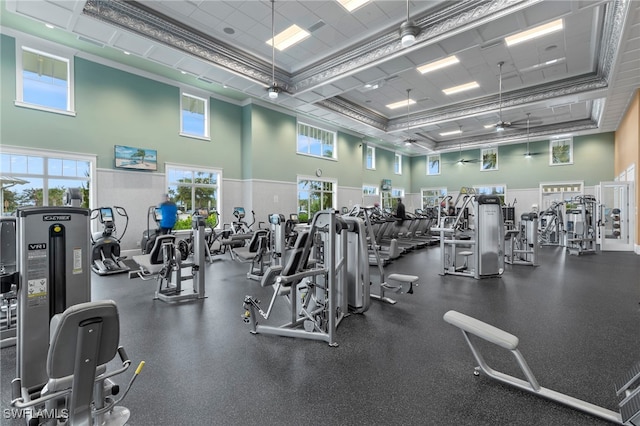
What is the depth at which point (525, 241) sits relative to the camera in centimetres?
816

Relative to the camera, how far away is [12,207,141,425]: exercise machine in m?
1.45

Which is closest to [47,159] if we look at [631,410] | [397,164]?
[631,410]

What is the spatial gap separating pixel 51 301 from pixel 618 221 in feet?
44.4

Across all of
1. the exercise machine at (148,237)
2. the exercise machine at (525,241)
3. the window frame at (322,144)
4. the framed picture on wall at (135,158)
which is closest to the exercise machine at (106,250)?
the exercise machine at (148,237)

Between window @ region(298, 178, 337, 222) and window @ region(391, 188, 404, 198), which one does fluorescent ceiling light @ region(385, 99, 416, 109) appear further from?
window @ region(391, 188, 404, 198)

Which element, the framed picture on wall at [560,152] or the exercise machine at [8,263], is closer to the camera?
the exercise machine at [8,263]

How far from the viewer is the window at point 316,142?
38.8 ft

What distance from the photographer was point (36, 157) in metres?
6.65

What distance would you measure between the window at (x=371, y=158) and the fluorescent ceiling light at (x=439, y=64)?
7.41 m

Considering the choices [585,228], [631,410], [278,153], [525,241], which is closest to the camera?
[631,410]

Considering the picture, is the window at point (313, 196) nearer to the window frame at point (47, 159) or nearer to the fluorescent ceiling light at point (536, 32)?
the window frame at point (47, 159)

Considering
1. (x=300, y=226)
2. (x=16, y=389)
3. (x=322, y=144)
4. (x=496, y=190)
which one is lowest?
(x=16, y=389)

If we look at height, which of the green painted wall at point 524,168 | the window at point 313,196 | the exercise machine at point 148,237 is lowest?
the exercise machine at point 148,237

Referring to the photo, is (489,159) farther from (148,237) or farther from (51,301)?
(51,301)
